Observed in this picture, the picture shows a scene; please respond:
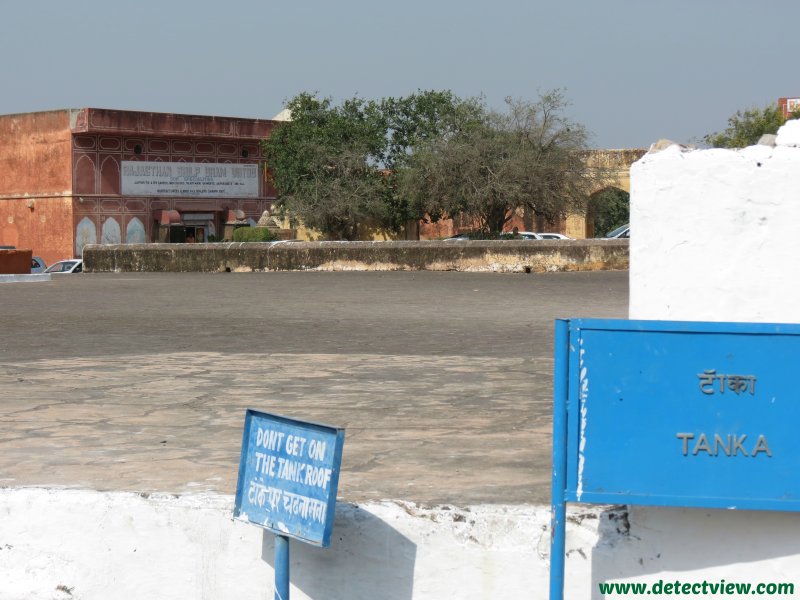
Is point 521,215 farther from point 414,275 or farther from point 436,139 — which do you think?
point 414,275

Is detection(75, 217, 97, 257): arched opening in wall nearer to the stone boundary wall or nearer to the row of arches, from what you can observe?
the row of arches

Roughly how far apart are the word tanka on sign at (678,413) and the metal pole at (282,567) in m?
0.88

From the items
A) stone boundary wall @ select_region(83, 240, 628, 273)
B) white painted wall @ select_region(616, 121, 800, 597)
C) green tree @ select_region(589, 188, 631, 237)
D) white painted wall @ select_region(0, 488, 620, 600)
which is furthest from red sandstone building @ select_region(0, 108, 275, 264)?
white painted wall @ select_region(616, 121, 800, 597)

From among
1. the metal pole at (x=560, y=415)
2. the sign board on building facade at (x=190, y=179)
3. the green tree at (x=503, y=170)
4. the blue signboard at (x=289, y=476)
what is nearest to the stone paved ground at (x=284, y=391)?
the blue signboard at (x=289, y=476)

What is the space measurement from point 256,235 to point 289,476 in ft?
102

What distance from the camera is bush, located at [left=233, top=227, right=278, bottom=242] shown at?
34.0m

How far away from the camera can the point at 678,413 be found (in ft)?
10.1

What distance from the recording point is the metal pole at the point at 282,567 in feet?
11.3

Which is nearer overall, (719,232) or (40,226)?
(719,232)

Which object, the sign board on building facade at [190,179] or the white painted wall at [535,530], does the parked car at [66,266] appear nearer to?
the sign board on building facade at [190,179]

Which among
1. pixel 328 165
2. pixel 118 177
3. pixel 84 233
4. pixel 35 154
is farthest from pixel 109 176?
pixel 328 165

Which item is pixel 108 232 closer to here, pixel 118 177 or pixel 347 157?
pixel 118 177

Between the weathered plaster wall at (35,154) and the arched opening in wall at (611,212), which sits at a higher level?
the weathered plaster wall at (35,154)

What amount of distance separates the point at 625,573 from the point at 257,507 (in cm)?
114
